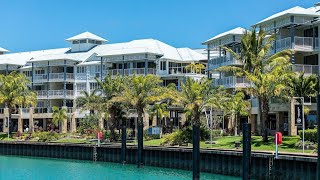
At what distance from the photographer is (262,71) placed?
57.2m

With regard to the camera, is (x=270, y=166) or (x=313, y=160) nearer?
(x=313, y=160)

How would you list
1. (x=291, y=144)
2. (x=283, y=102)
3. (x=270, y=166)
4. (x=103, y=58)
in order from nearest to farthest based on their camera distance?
(x=270, y=166) < (x=291, y=144) < (x=283, y=102) < (x=103, y=58)

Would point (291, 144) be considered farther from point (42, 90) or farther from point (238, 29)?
point (42, 90)

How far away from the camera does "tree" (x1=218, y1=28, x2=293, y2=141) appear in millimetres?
54594

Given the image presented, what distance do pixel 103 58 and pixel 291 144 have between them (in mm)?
48899

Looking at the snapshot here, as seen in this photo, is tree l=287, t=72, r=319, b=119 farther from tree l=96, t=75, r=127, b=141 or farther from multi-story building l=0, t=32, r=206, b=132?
multi-story building l=0, t=32, r=206, b=132

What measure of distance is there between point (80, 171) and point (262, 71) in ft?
64.6

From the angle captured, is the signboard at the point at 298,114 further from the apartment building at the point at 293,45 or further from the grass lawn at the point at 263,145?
the grass lawn at the point at 263,145

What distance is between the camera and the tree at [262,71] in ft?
179

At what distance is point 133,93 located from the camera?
71062mm

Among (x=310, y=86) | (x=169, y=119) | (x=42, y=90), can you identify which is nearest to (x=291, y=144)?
(x=310, y=86)

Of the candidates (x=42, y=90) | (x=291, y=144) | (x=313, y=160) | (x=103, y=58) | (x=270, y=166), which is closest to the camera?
(x=313, y=160)

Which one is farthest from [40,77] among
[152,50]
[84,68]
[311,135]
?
[311,135]

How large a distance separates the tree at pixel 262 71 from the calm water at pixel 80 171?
30.6 ft
